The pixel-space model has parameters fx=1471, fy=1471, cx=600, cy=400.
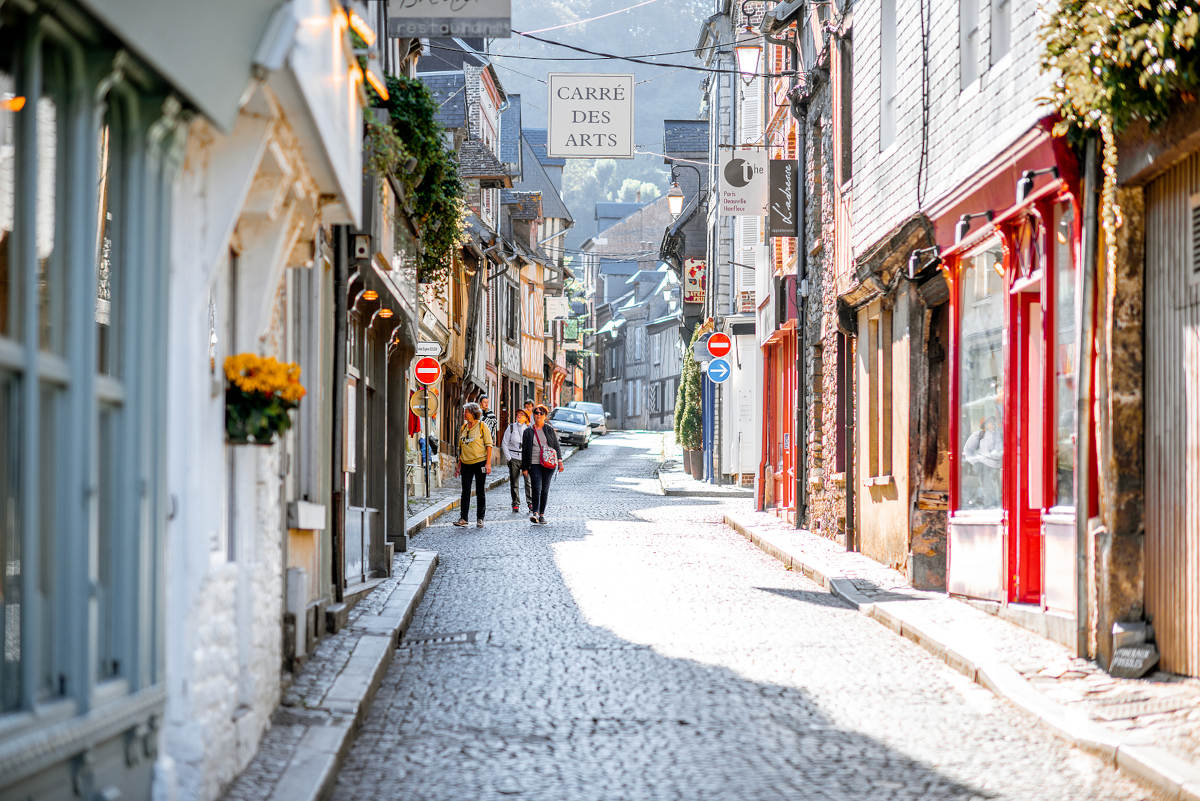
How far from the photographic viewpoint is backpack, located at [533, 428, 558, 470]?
69.3 ft

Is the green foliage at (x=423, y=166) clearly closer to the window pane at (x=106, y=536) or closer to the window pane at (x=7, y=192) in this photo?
the window pane at (x=7, y=192)

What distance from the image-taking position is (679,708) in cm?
777

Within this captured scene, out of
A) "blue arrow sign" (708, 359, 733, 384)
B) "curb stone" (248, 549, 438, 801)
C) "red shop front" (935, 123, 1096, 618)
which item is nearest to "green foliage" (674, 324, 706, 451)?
"blue arrow sign" (708, 359, 733, 384)

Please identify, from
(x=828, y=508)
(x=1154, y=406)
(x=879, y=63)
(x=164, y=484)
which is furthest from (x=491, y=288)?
(x=164, y=484)

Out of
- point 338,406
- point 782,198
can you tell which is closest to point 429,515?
point 782,198

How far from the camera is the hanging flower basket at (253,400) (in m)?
5.94

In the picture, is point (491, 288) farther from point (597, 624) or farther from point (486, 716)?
point (486, 716)

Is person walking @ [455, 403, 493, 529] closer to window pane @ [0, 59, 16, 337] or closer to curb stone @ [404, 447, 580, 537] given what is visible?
curb stone @ [404, 447, 580, 537]

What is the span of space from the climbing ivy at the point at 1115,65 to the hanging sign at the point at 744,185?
14348 millimetres

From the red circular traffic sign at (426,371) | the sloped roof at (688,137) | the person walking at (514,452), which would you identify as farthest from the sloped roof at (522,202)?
the person walking at (514,452)

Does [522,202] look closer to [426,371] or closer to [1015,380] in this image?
[426,371]

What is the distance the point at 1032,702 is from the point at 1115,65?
3360 mm

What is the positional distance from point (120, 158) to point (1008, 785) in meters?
4.31

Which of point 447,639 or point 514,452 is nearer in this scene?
point 447,639
